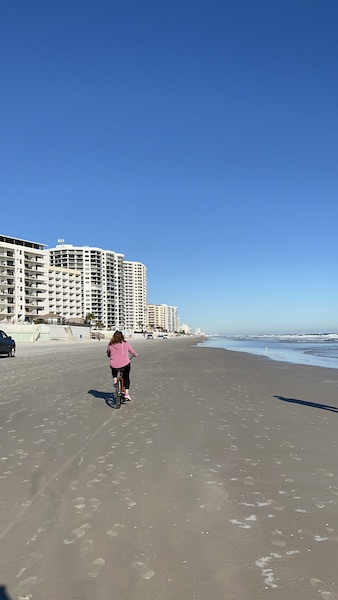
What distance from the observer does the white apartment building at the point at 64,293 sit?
479 ft

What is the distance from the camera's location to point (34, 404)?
11.3 metres

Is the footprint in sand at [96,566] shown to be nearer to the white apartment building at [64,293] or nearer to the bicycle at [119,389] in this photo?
the bicycle at [119,389]

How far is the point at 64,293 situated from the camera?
152 m

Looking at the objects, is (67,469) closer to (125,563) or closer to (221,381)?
(125,563)

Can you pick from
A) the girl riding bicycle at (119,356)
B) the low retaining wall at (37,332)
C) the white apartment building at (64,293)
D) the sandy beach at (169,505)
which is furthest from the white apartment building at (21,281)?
the sandy beach at (169,505)

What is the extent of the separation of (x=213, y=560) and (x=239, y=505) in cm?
119

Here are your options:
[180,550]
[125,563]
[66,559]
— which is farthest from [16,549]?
[180,550]

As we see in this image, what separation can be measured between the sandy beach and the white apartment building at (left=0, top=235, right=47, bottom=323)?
105180 millimetres

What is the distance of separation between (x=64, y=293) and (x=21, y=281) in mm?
36730

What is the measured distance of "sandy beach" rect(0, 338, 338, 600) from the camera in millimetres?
3203

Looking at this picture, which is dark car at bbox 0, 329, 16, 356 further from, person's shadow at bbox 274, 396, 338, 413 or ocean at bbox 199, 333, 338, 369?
person's shadow at bbox 274, 396, 338, 413

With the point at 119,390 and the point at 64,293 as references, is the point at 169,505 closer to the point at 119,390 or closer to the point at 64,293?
the point at 119,390

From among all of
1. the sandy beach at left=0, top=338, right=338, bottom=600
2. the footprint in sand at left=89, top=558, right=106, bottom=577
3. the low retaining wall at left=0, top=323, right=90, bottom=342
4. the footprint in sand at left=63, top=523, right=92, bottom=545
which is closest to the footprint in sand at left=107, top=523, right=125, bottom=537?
the sandy beach at left=0, top=338, right=338, bottom=600

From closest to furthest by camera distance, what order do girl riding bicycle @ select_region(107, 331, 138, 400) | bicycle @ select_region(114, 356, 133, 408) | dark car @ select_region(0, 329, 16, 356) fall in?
bicycle @ select_region(114, 356, 133, 408) → girl riding bicycle @ select_region(107, 331, 138, 400) → dark car @ select_region(0, 329, 16, 356)
